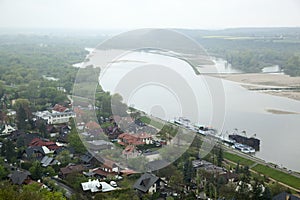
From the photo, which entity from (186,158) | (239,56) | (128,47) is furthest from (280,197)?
(239,56)

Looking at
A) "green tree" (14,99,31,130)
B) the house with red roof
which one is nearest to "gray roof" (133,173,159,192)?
"green tree" (14,99,31,130)

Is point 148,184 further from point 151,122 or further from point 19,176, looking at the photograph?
point 151,122

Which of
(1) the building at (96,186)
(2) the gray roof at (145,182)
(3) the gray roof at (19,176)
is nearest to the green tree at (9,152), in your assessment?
(3) the gray roof at (19,176)

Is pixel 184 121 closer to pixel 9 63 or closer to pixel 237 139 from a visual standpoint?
pixel 237 139

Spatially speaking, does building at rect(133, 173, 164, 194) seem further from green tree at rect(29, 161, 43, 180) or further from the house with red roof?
the house with red roof

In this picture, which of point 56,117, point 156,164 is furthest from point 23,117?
point 156,164

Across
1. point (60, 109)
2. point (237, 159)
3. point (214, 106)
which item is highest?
point (214, 106)

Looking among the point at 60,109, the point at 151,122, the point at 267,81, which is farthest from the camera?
the point at 267,81
